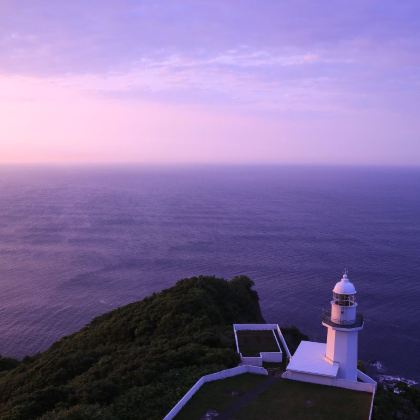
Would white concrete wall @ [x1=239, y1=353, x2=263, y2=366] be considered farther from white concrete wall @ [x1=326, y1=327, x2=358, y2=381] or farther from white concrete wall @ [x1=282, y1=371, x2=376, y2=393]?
white concrete wall @ [x1=326, y1=327, x2=358, y2=381]

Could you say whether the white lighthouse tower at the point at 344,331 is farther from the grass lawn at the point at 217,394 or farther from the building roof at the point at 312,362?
the grass lawn at the point at 217,394

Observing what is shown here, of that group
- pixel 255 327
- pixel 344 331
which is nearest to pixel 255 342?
pixel 255 327

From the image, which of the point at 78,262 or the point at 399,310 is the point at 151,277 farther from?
the point at 399,310

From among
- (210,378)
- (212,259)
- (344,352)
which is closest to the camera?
(210,378)

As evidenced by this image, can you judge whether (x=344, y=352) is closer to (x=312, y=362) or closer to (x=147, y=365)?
Answer: (x=312, y=362)

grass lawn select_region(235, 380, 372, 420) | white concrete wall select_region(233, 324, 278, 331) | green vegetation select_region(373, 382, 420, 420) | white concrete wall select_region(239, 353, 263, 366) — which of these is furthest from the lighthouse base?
white concrete wall select_region(233, 324, 278, 331)

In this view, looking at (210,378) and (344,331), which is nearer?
(210,378)
